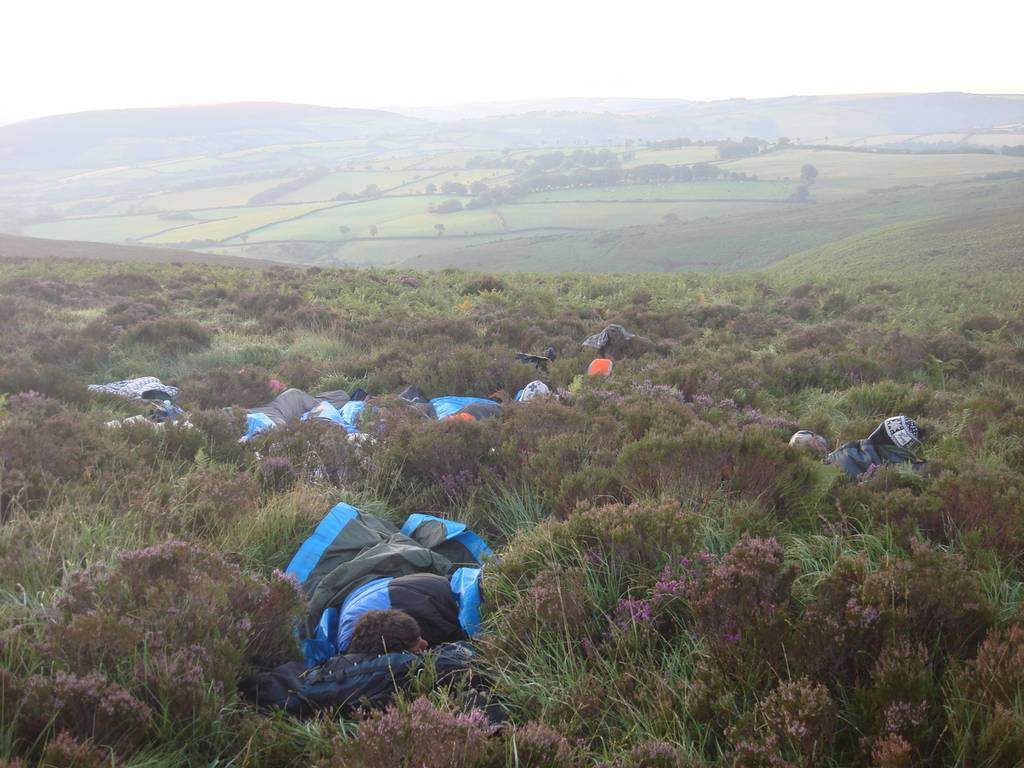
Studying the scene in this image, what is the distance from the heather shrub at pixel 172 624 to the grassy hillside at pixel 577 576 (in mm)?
11

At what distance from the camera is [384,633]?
274 centimetres

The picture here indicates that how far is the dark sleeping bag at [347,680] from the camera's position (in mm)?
2416

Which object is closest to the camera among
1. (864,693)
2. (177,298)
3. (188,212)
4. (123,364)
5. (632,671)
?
(864,693)

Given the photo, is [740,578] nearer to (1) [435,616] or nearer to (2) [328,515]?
(1) [435,616]

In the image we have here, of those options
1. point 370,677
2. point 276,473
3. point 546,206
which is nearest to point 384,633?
point 370,677

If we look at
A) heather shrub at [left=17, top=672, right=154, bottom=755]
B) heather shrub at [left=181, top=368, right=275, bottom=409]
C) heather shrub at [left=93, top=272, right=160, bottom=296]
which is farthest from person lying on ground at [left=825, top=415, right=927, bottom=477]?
heather shrub at [left=93, top=272, right=160, bottom=296]

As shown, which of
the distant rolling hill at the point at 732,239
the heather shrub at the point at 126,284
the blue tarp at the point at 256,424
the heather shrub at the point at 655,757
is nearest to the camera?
the heather shrub at the point at 655,757

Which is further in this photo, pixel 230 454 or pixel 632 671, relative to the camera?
pixel 230 454

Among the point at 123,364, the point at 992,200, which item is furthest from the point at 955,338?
the point at 992,200

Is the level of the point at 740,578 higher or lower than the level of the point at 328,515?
higher

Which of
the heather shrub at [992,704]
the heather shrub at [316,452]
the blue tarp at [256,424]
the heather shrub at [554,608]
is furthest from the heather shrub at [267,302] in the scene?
the heather shrub at [992,704]

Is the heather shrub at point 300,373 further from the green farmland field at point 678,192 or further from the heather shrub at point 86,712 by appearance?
the green farmland field at point 678,192

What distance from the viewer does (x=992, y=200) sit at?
166 feet

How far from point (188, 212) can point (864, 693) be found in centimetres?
11192
